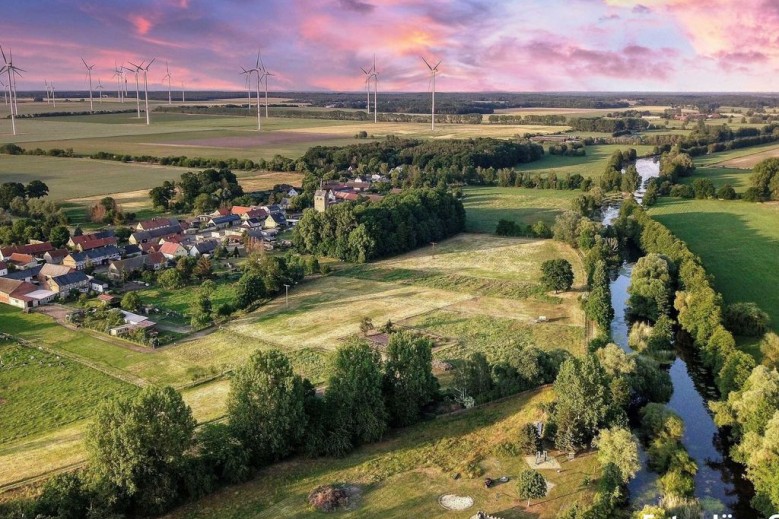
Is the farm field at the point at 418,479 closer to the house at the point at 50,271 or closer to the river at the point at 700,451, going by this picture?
the river at the point at 700,451

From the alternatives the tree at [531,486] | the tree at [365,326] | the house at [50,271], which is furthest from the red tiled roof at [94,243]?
the tree at [531,486]

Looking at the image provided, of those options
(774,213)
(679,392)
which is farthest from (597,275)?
(774,213)

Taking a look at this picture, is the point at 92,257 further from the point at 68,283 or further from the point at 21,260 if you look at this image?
the point at 68,283

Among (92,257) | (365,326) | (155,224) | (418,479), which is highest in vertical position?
(155,224)

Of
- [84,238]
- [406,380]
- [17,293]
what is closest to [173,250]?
[84,238]

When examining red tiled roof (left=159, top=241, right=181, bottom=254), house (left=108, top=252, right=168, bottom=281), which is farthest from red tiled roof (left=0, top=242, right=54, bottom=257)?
red tiled roof (left=159, top=241, right=181, bottom=254)

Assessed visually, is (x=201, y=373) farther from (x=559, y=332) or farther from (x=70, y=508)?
(x=559, y=332)

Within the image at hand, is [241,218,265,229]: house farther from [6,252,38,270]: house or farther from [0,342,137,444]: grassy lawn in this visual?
[0,342,137,444]: grassy lawn
